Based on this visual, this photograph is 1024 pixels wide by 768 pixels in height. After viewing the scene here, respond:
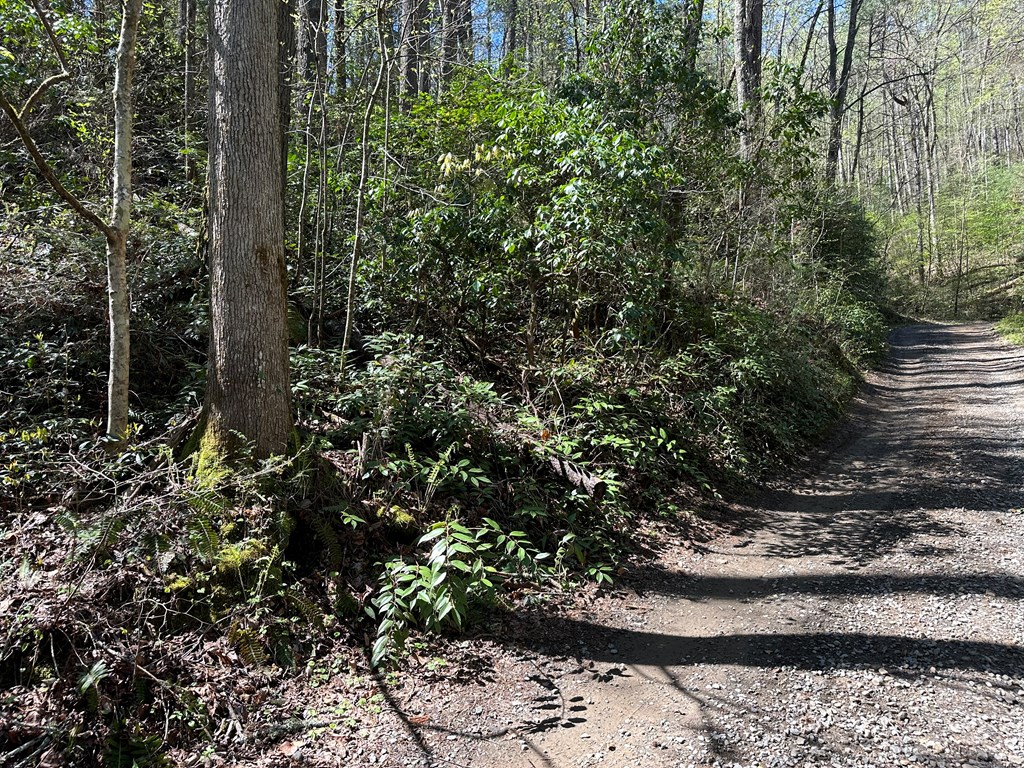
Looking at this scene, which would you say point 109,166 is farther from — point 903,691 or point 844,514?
point 844,514

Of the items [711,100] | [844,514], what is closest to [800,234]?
[711,100]

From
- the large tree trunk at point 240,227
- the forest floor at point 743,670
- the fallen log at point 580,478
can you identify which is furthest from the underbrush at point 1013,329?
the large tree trunk at point 240,227

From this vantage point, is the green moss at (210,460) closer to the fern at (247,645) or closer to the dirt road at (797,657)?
the fern at (247,645)

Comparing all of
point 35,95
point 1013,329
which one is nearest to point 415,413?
point 35,95

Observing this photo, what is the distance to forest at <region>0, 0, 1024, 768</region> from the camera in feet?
11.7

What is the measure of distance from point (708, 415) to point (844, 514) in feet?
6.38

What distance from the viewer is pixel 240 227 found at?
4.31 metres

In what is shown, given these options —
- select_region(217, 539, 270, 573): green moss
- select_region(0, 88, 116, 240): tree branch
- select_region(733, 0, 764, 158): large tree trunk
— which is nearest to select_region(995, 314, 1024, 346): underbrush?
select_region(733, 0, 764, 158): large tree trunk

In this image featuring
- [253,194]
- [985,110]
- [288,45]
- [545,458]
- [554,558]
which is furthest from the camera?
[985,110]

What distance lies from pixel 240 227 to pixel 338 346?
8.53ft

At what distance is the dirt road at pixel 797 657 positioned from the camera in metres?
A: 3.10

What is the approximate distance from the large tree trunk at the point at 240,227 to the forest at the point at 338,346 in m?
0.02

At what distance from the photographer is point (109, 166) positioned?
6754 mm

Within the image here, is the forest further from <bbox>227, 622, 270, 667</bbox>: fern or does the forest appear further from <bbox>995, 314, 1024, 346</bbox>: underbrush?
<bbox>995, 314, 1024, 346</bbox>: underbrush
